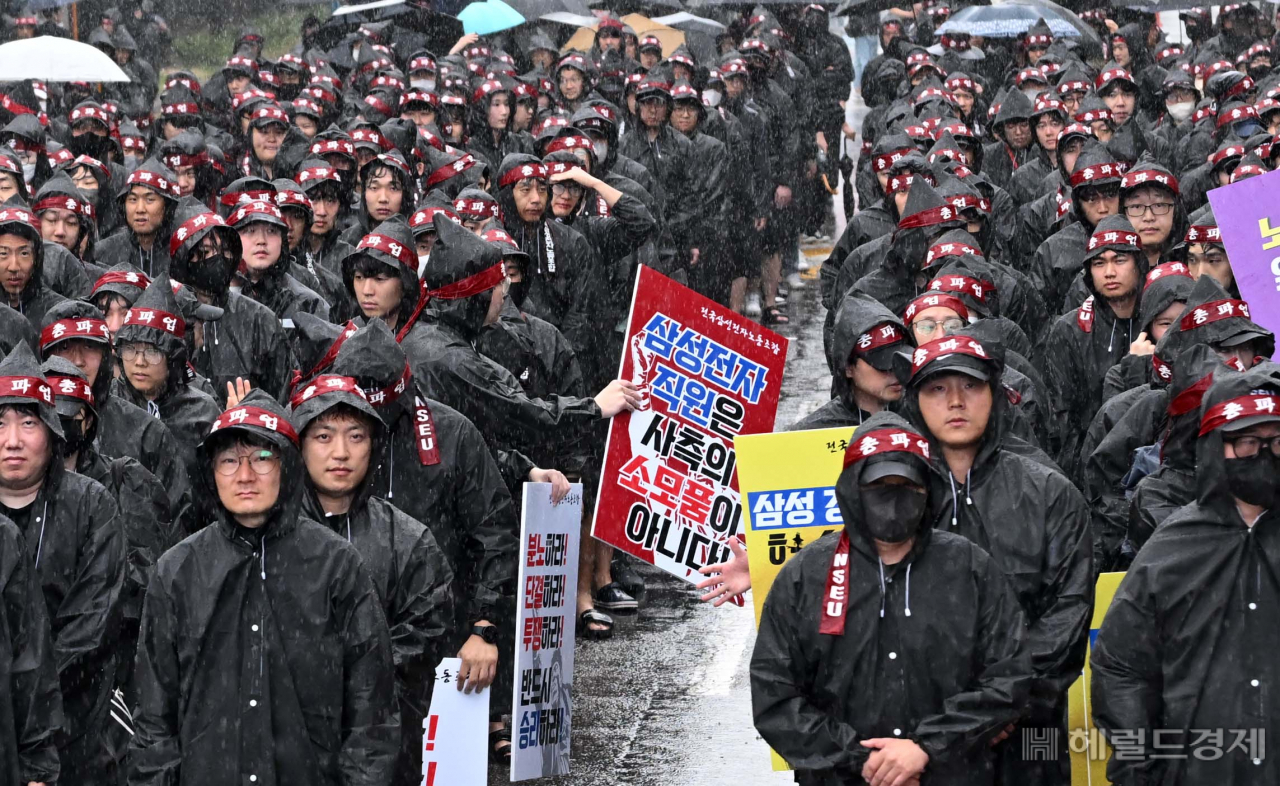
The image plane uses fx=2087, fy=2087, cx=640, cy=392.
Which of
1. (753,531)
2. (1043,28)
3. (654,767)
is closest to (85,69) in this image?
(1043,28)

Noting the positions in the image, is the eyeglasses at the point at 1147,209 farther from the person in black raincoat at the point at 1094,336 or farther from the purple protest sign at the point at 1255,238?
the purple protest sign at the point at 1255,238

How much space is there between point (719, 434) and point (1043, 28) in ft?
43.5

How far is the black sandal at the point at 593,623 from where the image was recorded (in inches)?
438

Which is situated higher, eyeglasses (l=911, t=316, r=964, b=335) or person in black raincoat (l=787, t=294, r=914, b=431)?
eyeglasses (l=911, t=316, r=964, b=335)

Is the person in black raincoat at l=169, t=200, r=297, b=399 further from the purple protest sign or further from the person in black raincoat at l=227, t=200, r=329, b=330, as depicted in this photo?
the purple protest sign

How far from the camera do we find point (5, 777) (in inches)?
233

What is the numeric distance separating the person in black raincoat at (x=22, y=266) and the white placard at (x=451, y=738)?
435cm

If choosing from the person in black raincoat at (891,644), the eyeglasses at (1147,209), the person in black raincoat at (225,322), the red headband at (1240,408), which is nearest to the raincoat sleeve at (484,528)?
the person in black raincoat at (891,644)

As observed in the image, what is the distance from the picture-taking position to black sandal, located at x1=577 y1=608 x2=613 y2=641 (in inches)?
438

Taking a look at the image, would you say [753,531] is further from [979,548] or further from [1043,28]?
[1043,28]

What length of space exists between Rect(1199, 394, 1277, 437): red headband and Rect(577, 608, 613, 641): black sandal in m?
5.75

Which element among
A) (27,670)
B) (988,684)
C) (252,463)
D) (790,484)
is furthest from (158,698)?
(790,484)

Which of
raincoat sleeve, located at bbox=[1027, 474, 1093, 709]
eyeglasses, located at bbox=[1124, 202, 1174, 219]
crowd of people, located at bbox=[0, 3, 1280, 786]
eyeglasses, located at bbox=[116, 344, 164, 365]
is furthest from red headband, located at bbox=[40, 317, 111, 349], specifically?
eyeglasses, located at bbox=[1124, 202, 1174, 219]

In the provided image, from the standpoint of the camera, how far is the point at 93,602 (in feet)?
22.2
